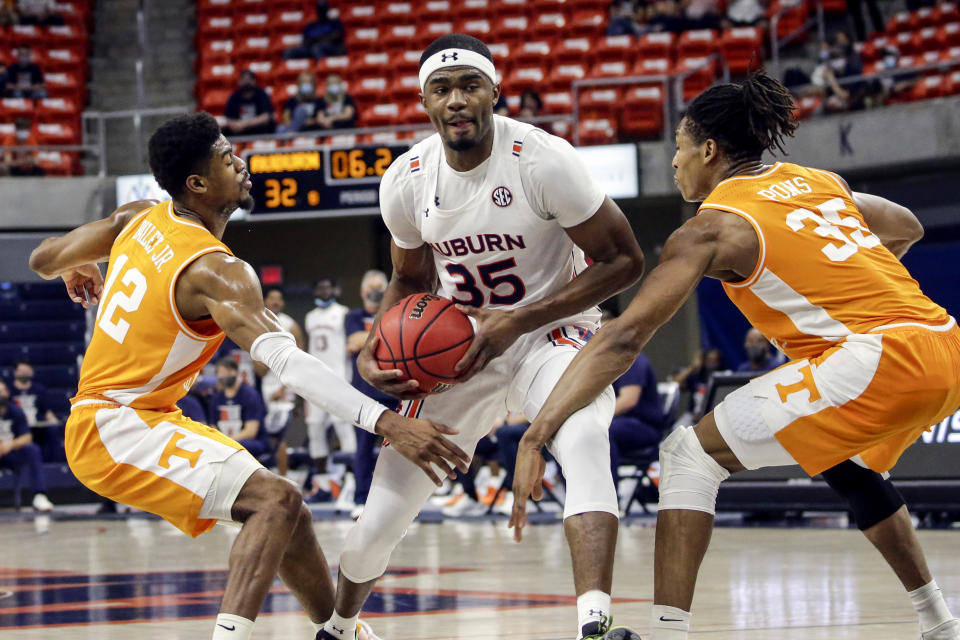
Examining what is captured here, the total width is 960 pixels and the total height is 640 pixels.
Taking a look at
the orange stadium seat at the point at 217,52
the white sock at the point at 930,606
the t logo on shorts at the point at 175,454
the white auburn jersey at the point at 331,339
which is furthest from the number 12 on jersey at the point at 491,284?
the orange stadium seat at the point at 217,52

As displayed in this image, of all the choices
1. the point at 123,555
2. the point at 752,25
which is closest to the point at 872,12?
the point at 752,25

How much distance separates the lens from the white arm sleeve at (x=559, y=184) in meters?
4.17

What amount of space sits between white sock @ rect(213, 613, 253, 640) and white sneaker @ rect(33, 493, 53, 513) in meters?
10.6

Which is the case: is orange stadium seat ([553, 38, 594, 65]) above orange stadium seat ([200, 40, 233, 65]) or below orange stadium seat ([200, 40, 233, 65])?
below

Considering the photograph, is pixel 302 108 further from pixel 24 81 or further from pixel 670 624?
pixel 670 624

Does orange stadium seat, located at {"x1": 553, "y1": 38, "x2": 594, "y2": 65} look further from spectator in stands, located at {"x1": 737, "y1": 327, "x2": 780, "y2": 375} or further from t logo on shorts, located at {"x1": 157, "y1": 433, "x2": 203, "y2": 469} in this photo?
t logo on shorts, located at {"x1": 157, "y1": 433, "x2": 203, "y2": 469}

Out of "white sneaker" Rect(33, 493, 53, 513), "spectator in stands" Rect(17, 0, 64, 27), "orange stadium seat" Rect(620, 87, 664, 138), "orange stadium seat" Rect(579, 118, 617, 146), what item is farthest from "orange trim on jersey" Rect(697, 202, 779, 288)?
"spectator in stands" Rect(17, 0, 64, 27)

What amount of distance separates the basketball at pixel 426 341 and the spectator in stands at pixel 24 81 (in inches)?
588

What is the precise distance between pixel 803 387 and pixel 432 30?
14.8 meters

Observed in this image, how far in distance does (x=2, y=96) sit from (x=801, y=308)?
15.8 m

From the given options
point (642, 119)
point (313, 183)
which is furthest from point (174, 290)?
point (642, 119)

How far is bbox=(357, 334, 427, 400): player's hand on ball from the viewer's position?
13.7 feet

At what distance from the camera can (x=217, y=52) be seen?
61.5 feet

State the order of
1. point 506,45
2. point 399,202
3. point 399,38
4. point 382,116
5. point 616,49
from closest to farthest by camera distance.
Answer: point 399,202, point 382,116, point 616,49, point 506,45, point 399,38
